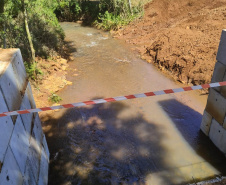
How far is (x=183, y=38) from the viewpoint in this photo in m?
10.1

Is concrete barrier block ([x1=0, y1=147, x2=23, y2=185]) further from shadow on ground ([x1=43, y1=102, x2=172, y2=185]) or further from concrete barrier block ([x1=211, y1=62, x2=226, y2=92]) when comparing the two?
concrete barrier block ([x1=211, y1=62, x2=226, y2=92])

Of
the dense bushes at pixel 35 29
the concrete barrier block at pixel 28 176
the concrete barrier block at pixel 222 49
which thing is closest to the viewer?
the concrete barrier block at pixel 28 176

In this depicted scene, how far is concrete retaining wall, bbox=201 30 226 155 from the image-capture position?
4164mm

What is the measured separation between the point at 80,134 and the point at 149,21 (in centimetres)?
1230

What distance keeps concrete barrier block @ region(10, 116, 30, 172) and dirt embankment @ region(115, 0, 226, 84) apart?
6855 millimetres

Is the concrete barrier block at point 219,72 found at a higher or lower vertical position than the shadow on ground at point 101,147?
higher

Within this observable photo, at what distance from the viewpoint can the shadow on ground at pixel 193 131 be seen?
4.72 metres

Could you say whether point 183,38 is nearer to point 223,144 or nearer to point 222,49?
point 222,49

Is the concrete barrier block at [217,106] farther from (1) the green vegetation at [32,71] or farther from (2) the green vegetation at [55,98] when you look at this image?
(1) the green vegetation at [32,71]

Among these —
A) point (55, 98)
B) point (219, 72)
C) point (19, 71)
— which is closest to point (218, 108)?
point (219, 72)

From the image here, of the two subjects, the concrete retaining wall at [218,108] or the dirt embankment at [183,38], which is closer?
the concrete retaining wall at [218,108]

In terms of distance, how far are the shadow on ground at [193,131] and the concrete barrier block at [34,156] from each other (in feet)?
12.5

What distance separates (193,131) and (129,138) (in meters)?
1.87

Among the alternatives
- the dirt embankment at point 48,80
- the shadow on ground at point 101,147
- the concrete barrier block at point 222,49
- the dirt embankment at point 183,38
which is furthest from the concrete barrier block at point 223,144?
the dirt embankment at point 48,80
